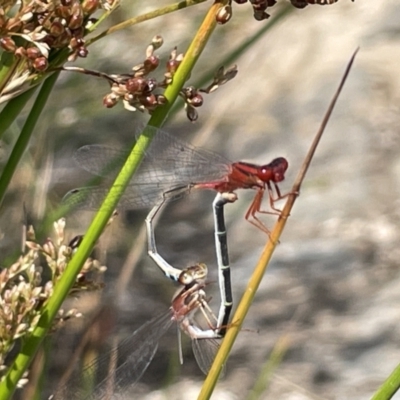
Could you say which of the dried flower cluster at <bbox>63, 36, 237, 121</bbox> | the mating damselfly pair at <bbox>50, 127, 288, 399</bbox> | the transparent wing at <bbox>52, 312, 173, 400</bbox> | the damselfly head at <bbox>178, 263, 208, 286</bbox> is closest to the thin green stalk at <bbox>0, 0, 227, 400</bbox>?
the dried flower cluster at <bbox>63, 36, 237, 121</bbox>

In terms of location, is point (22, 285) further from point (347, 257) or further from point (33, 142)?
point (347, 257)

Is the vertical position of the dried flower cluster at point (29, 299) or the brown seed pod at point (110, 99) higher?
the brown seed pod at point (110, 99)

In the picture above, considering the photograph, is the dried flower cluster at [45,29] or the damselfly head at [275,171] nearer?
the dried flower cluster at [45,29]

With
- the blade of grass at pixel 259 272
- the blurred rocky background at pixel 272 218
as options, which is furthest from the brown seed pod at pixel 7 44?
the blurred rocky background at pixel 272 218

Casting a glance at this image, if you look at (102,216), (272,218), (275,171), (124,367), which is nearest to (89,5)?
(102,216)

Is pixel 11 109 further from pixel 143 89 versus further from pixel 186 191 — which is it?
pixel 186 191

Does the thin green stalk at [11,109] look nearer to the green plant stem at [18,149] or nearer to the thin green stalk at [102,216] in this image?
the green plant stem at [18,149]
